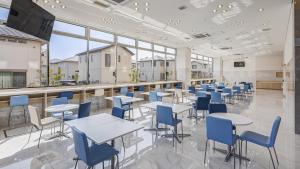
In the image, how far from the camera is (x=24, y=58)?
5.85 meters

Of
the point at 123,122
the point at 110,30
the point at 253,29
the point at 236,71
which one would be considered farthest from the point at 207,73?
the point at 123,122

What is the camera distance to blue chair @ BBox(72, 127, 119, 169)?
198cm

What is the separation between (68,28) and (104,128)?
607cm

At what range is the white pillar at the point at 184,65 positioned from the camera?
12672 mm

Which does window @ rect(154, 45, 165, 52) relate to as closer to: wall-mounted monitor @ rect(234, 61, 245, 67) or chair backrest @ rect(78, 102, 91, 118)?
chair backrest @ rect(78, 102, 91, 118)

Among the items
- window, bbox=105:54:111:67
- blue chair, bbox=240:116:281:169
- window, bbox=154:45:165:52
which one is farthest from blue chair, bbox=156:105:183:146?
window, bbox=154:45:165:52

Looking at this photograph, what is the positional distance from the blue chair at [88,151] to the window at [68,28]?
19.6 feet

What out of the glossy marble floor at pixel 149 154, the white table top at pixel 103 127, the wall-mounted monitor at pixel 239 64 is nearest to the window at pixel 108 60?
the glossy marble floor at pixel 149 154

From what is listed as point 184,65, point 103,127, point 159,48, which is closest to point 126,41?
point 159,48

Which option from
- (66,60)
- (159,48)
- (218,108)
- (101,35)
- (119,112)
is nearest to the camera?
(119,112)

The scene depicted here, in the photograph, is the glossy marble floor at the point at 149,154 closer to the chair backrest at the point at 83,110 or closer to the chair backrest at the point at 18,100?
the chair backrest at the point at 83,110

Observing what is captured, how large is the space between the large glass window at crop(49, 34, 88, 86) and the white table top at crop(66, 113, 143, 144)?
4.67 meters

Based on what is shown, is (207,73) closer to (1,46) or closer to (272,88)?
(272,88)

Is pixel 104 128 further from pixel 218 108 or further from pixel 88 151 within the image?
pixel 218 108
